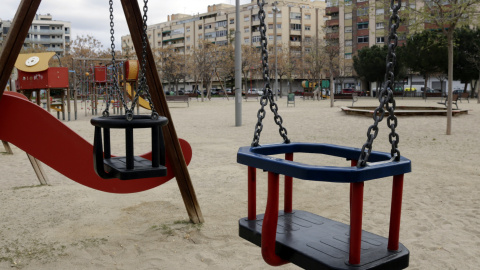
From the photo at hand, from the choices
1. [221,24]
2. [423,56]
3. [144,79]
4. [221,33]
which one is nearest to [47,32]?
[221,24]

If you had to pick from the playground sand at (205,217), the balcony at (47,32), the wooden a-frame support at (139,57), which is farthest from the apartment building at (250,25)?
the wooden a-frame support at (139,57)

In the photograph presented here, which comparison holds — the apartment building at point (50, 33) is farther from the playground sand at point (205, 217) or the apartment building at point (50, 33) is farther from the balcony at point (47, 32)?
the playground sand at point (205, 217)

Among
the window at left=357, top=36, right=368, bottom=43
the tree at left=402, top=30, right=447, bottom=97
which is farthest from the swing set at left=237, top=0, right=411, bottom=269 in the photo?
the window at left=357, top=36, right=368, bottom=43

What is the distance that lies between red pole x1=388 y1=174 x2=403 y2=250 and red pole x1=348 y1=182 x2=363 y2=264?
0.25 m

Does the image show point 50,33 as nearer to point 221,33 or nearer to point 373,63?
point 221,33

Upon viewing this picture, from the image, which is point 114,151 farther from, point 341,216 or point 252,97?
point 252,97

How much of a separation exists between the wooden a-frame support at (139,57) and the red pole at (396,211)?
7.86 feet

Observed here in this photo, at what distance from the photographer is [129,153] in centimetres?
274

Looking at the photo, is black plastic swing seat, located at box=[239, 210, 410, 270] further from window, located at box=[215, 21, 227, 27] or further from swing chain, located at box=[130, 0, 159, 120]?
window, located at box=[215, 21, 227, 27]

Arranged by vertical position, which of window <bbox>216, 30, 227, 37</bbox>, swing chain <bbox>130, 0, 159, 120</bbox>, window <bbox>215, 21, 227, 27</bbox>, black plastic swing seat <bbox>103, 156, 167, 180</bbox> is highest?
window <bbox>215, 21, 227, 27</bbox>

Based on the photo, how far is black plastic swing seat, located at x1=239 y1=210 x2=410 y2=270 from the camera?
179cm

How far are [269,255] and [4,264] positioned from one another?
2.44 metres

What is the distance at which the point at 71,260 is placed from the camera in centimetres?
343

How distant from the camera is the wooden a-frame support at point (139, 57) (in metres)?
3.25
